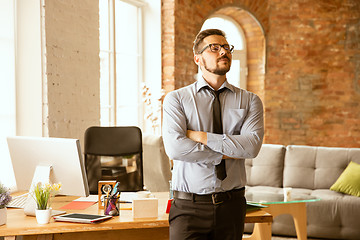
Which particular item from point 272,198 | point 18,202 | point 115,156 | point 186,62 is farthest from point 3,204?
point 186,62

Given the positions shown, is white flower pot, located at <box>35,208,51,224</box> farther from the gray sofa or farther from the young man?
the gray sofa

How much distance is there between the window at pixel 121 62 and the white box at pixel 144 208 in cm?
315

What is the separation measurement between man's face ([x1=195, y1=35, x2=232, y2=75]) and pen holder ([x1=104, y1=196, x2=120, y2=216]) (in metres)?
0.86

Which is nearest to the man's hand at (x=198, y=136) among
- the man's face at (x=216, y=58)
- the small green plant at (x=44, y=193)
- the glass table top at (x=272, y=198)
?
the man's face at (x=216, y=58)

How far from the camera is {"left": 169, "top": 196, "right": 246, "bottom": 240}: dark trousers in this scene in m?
2.20

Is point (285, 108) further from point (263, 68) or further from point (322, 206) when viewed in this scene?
point (322, 206)

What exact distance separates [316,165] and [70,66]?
297 cm

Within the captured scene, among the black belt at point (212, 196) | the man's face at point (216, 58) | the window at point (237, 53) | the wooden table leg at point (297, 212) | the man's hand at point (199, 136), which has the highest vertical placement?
the window at point (237, 53)

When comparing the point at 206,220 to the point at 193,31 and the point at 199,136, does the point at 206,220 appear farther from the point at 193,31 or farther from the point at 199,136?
the point at 193,31

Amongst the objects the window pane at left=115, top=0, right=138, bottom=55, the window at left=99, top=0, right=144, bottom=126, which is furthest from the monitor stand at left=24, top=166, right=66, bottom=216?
the window pane at left=115, top=0, right=138, bottom=55

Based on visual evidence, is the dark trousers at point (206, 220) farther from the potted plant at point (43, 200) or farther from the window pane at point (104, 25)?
the window pane at point (104, 25)

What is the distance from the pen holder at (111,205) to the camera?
8.24ft

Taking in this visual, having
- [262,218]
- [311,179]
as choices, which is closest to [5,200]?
[262,218]

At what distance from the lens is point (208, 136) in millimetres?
2324
